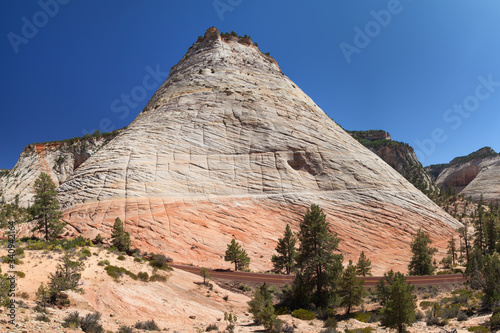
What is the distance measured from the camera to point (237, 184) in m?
38.3

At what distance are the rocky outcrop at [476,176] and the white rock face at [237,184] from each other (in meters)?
70.2

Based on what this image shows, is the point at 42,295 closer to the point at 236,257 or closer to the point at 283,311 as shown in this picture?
the point at 283,311

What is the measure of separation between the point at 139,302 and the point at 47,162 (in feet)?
245

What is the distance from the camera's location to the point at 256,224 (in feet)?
110

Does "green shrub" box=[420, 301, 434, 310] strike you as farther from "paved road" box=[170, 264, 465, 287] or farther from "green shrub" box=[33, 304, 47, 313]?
"green shrub" box=[33, 304, 47, 313]

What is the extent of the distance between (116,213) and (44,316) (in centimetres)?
2072

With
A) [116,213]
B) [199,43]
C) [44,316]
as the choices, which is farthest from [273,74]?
[44,316]

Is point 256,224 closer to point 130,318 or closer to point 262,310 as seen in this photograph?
point 262,310

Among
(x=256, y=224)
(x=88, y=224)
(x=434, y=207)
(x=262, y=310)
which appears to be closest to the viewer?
(x=262, y=310)

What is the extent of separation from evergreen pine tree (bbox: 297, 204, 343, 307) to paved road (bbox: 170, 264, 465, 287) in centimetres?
300

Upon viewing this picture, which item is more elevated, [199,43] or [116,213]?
[199,43]

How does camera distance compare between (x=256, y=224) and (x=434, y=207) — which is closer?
(x=256, y=224)

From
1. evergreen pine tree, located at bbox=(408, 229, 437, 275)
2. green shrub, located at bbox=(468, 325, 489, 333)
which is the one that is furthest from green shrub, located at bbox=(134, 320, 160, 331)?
evergreen pine tree, located at bbox=(408, 229, 437, 275)

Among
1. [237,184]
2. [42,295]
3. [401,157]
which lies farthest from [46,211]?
[401,157]
